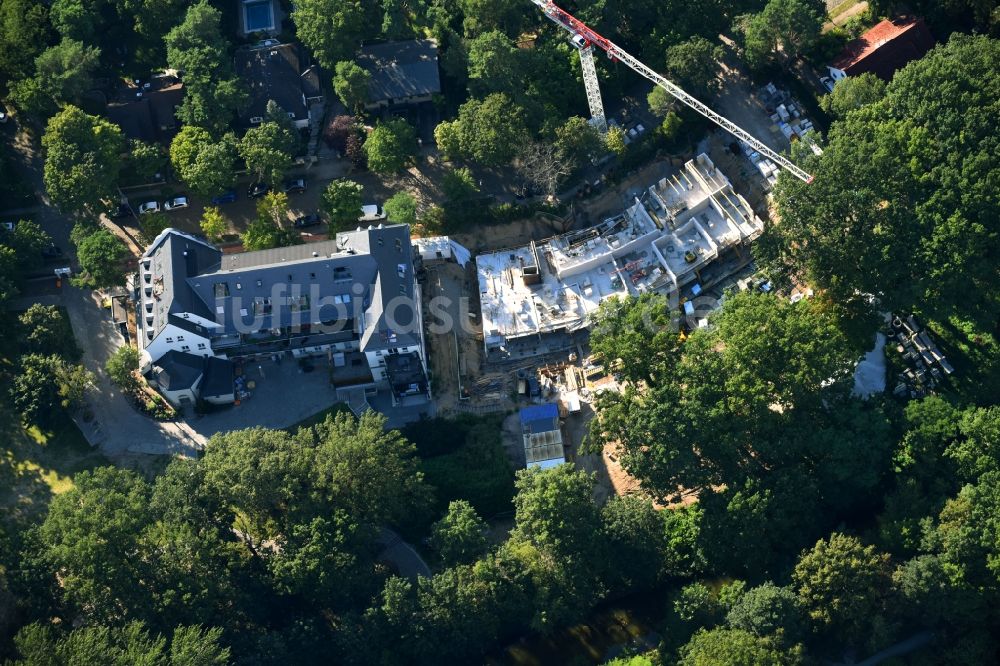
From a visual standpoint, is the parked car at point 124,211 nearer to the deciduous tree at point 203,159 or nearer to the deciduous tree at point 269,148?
the deciduous tree at point 203,159

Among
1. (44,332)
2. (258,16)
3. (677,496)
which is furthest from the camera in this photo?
(258,16)

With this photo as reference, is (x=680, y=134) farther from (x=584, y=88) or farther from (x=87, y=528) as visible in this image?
(x=87, y=528)

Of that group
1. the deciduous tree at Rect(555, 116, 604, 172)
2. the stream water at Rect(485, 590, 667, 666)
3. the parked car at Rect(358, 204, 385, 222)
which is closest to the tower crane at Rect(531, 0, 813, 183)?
the deciduous tree at Rect(555, 116, 604, 172)

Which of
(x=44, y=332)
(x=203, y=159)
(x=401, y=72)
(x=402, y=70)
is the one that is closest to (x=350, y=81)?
(x=401, y=72)

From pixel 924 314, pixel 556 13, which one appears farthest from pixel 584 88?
pixel 924 314

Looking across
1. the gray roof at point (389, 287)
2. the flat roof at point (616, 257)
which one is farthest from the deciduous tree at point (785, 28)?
the gray roof at point (389, 287)

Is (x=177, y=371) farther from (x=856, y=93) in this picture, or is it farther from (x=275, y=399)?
(x=856, y=93)
